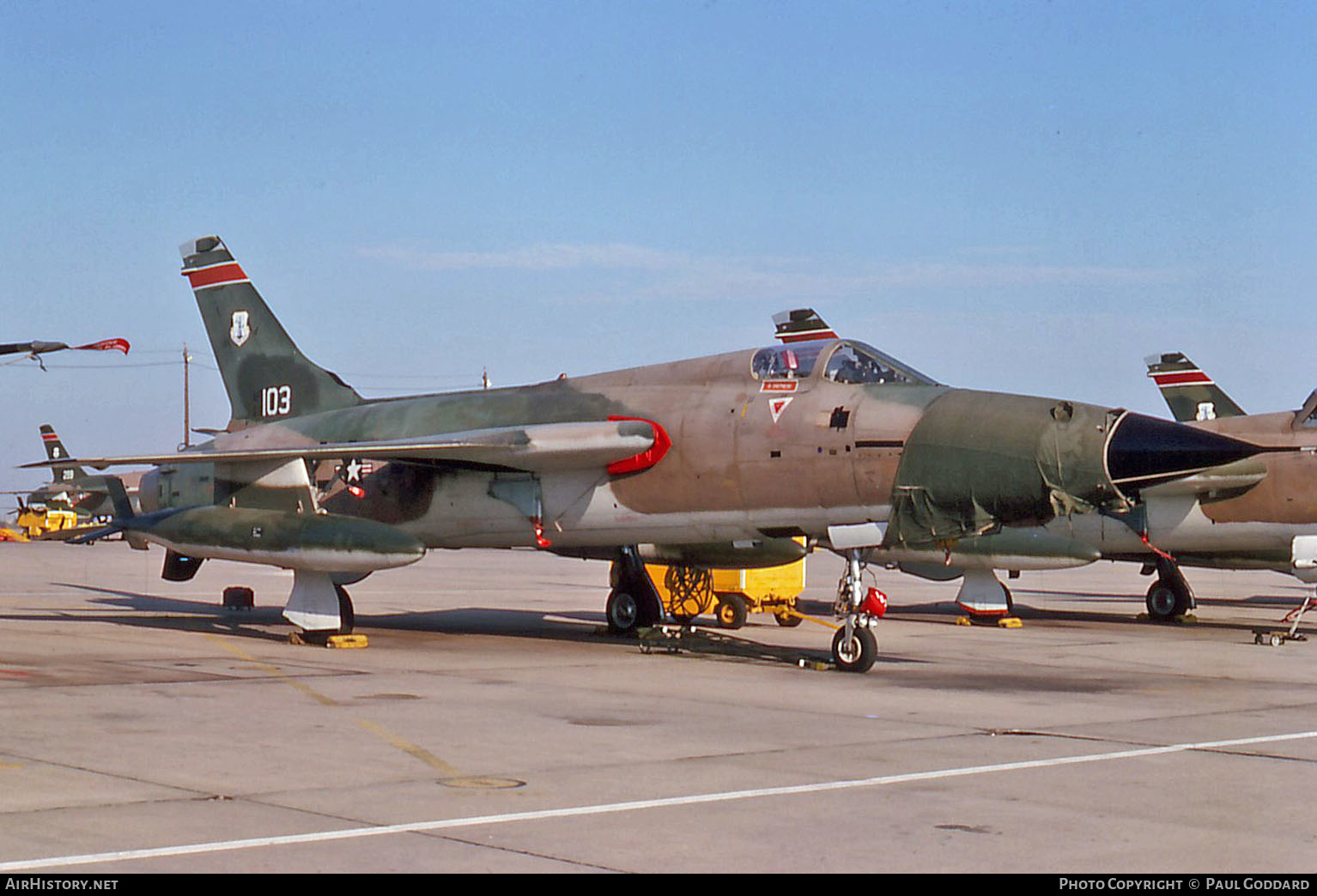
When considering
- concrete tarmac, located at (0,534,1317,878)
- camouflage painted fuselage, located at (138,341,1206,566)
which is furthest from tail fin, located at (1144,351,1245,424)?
camouflage painted fuselage, located at (138,341,1206,566)

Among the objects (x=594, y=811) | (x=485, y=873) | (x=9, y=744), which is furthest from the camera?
(x=9, y=744)

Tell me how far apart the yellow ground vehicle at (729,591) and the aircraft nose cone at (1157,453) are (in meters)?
7.89

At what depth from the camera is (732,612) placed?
22.0 metres

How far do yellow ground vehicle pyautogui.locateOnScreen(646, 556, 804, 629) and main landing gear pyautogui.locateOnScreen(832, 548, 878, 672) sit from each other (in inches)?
237

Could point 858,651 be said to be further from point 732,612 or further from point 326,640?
point 732,612

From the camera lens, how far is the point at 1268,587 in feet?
141

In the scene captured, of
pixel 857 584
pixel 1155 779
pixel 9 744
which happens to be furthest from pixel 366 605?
pixel 1155 779

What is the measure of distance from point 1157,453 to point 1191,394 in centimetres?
1935

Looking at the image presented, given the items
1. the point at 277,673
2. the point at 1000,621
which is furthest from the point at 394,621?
the point at 1000,621

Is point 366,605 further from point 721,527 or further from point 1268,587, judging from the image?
point 1268,587

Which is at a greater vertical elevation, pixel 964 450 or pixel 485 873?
pixel 964 450

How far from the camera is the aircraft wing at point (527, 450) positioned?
16500 mm

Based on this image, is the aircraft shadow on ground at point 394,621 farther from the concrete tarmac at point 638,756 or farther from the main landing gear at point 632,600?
the concrete tarmac at point 638,756

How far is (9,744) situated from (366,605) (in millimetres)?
17770
